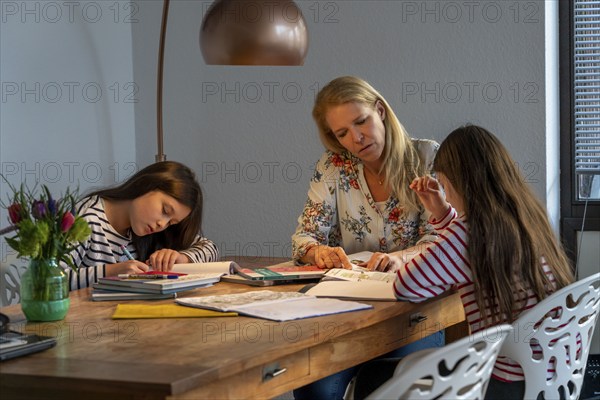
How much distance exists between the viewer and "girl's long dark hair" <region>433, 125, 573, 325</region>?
7.10 feet

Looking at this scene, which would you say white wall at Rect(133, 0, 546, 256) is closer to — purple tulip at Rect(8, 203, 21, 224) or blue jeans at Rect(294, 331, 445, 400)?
blue jeans at Rect(294, 331, 445, 400)

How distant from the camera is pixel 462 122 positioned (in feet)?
13.3

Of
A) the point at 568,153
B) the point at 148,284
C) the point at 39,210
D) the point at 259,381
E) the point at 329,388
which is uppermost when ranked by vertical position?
the point at 568,153

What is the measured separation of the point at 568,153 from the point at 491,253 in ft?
7.03

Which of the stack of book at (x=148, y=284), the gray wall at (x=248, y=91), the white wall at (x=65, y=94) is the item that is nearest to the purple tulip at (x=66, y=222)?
the stack of book at (x=148, y=284)

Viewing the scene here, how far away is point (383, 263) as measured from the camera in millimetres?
2670

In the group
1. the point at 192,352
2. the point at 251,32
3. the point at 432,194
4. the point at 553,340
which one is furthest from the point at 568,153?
the point at 192,352

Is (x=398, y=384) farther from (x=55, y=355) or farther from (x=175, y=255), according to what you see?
(x=175, y=255)

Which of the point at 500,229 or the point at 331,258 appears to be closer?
the point at 500,229

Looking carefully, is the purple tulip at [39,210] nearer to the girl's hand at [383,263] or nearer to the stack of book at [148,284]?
the stack of book at [148,284]

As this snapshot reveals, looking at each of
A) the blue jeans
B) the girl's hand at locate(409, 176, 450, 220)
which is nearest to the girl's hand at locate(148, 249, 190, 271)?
the blue jeans

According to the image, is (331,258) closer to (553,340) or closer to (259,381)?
(553,340)

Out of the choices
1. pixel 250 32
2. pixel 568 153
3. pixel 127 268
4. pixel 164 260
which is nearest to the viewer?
pixel 250 32

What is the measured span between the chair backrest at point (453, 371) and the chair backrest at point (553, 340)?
0.69ft
